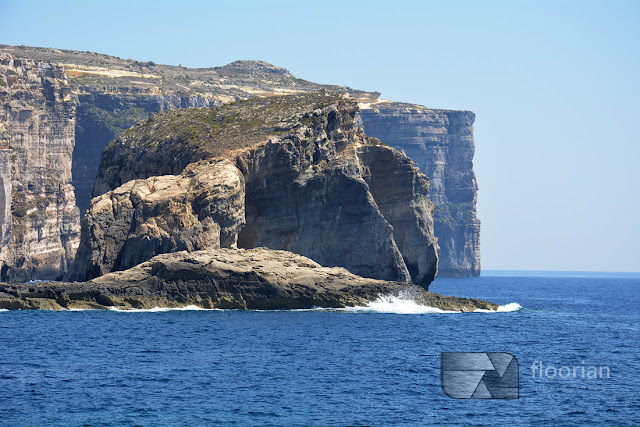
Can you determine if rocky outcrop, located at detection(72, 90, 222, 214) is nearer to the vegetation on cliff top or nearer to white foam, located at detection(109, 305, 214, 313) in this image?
the vegetation on cliff top

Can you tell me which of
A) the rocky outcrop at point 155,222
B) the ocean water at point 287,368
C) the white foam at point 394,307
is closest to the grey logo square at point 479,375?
the ocean water at point 287,368

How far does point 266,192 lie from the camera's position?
98.4m

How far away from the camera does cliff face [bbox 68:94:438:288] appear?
86.0 m

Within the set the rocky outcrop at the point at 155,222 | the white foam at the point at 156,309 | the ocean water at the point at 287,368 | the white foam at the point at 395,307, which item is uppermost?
the rocky outcrop at the point at 155,222

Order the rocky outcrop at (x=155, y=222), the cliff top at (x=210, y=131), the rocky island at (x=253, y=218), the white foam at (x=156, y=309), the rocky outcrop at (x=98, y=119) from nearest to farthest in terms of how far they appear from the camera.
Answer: the white foam at (x=156, y=309), the rocky island at (x=253, y=218), the rocky outcrop at (x=155, y=222), the cliff top at (x=210, y=131), the rocky outcrop at (x=98, y=119)

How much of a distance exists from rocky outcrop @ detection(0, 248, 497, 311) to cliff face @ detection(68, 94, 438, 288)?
528 cm

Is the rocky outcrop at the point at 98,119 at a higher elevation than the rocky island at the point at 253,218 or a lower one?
higher

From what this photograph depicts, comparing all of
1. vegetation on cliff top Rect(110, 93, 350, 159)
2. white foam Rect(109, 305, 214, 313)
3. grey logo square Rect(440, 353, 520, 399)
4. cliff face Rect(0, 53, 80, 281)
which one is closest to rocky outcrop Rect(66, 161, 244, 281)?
Answer: white foam Rect(109, 305, 214, 313)

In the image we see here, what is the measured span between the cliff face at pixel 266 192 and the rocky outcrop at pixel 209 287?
528 centimetres

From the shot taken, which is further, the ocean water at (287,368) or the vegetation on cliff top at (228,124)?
the vegetation on cliff top at (228,124)

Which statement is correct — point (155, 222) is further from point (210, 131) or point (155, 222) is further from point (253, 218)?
point (210, 131)

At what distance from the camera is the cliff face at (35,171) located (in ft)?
459

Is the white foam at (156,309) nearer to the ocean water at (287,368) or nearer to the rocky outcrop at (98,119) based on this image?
the ocean water at (287,368)

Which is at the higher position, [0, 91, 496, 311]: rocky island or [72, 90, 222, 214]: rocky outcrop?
[72, 90, 222, 214]: rocky outcrop
